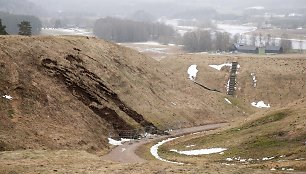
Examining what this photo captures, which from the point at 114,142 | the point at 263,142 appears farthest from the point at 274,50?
the point at 263,142

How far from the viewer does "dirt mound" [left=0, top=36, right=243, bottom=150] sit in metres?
61.1

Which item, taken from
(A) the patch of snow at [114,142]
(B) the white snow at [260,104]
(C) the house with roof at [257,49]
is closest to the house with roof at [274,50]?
(C) the house with roof at [257,49]

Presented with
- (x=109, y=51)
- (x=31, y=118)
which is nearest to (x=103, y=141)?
(x=31, y=118)

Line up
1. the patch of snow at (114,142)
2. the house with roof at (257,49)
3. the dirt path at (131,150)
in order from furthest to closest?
the house with roof at (257,49)
the patch of snow at (114,142)
the dirt path at (131,150)

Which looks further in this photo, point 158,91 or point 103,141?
point 158,91

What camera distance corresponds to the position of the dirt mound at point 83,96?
61.1m

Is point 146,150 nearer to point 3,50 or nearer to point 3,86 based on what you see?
point 3,86

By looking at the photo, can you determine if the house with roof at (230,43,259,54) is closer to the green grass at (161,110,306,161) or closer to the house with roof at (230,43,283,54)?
the house with roof at (230,43,283,54)

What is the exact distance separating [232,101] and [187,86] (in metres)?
10.9

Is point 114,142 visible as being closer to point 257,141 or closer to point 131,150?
point 131,150

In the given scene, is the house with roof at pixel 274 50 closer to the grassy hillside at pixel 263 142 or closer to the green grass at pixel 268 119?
the grassy hillside at pixel 263 142

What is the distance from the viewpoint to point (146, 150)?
2514 inches

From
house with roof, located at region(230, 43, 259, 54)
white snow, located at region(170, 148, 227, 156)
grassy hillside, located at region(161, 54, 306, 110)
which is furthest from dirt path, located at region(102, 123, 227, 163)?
house with roof, located at region(230, 43, 259, 54)

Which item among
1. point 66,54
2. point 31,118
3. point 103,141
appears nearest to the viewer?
point 31,118
